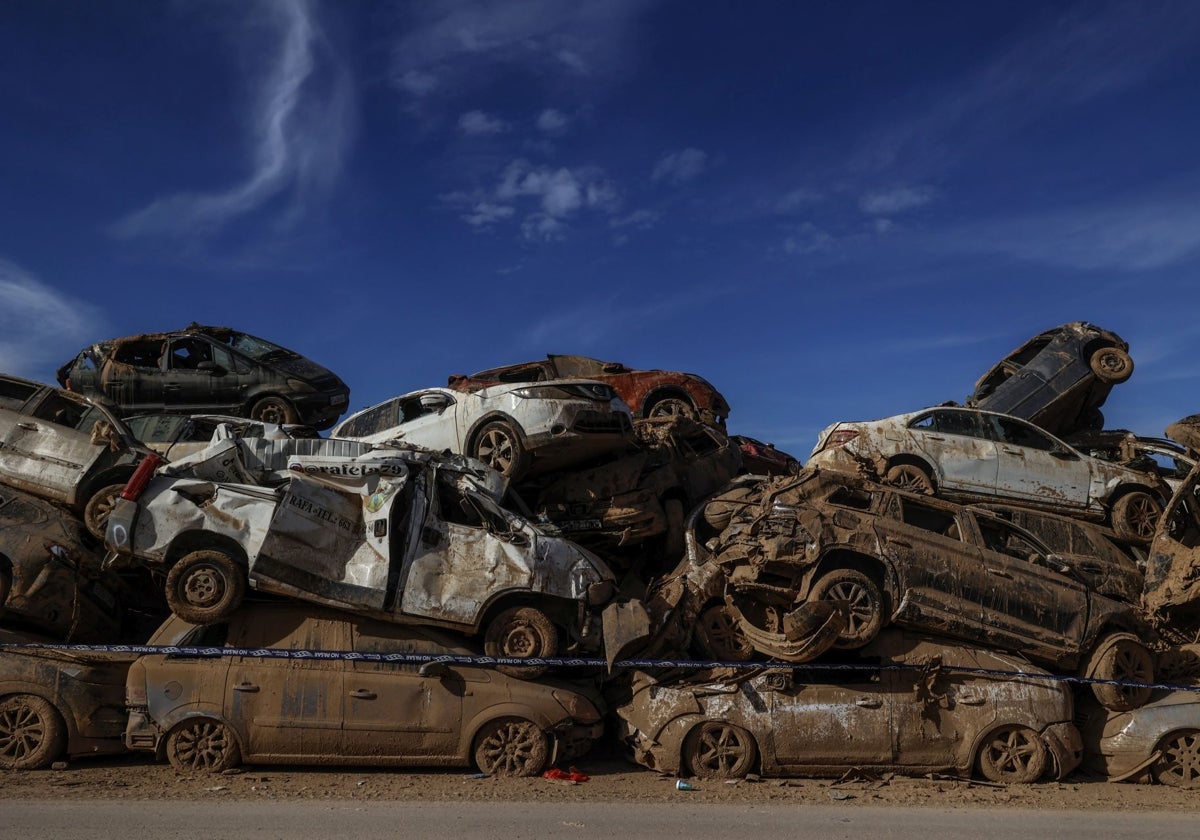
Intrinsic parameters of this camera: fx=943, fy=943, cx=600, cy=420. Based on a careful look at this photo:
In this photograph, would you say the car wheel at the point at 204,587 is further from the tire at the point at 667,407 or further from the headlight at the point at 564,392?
the tire at the point at 667,407

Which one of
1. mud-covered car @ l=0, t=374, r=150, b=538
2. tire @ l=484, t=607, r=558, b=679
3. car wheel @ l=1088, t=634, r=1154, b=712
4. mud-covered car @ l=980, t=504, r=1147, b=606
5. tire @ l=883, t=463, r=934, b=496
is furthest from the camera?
tire @ l=883, t=463, r=934, b=496

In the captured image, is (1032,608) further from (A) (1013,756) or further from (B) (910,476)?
(B) (910,476)

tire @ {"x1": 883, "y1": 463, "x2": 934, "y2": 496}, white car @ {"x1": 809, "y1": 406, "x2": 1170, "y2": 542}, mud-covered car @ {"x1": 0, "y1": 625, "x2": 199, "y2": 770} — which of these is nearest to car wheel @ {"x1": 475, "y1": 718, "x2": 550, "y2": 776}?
mud-covered car @ {"x1": 0, "y1": 625, "x2": 199, "y2": 770}

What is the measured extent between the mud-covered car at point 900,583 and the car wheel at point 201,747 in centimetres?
495

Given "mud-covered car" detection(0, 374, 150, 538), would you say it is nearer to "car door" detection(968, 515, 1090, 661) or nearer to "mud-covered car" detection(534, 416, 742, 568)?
"mud-covered car" detection(534, 416, 742, 568)

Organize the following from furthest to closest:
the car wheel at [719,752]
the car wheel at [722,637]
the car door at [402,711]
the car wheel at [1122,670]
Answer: the car wheel at [722,637], the car wheel at [1122,670], the car wheel at [719,752], the car door at [402,711]

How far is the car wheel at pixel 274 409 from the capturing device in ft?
54.3

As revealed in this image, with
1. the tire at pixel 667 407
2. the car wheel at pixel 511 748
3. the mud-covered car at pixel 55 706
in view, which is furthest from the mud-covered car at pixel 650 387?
the mud-covered car at pixel 55 706

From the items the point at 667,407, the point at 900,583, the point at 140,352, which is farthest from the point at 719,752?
the point at 140,352

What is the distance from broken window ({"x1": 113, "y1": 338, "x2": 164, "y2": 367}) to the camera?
55.1ft

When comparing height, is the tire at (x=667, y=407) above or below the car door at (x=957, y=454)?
above

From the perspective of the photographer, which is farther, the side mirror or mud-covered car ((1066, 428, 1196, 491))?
mud-covered car ((1066, 428, 1196, 491))

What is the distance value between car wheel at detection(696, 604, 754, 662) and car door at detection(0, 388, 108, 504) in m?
7.41

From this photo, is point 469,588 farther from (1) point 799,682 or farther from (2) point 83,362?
(2) point 83,362
